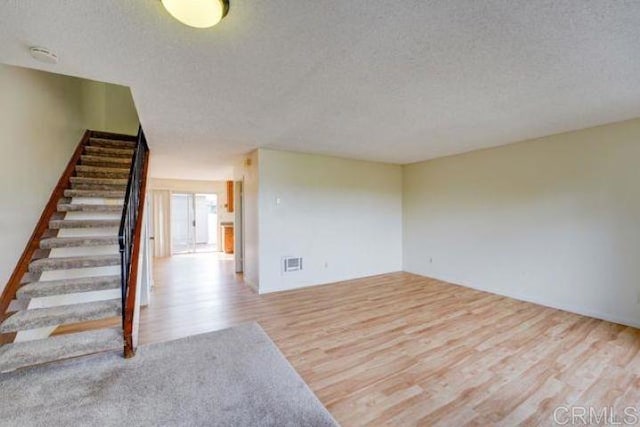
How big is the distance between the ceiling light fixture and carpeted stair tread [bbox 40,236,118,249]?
275 centimetres

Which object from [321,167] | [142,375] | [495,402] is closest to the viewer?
[495,402]

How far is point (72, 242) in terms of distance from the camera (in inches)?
113

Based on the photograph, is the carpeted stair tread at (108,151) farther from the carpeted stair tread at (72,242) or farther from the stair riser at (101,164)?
the carpeted stair tread at (72,242)

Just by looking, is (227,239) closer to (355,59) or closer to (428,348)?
(428,348)

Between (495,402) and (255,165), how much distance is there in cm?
401

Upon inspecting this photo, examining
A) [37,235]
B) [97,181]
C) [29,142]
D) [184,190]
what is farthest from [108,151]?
[184,190]

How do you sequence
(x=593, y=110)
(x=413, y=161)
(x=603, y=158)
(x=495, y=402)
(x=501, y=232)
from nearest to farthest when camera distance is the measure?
(x=495, y=402) → (x=593, y=110) → (x=603, y=158) → (x=501, y=232) → (x=413, y=161)

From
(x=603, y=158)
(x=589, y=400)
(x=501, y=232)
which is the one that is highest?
(x=603, y=158)

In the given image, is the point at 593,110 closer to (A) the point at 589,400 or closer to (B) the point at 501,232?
(B) the point at 501,232

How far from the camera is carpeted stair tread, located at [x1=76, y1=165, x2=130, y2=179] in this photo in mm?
3734

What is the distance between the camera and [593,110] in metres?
2.74

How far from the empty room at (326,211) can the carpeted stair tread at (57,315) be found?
2cm

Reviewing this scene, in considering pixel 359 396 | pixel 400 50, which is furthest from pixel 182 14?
pixel 359 396

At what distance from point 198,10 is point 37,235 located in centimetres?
310
